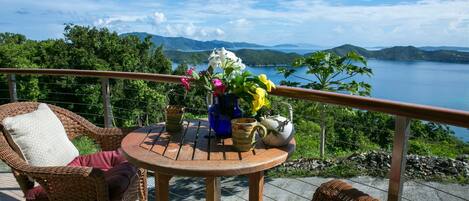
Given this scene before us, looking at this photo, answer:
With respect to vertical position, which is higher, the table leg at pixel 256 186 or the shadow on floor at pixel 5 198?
the table leg at pixel 256 186

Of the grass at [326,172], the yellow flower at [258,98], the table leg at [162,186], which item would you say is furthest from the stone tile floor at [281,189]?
the yellow flower at [258,98]

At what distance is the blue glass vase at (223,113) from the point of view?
1.83m

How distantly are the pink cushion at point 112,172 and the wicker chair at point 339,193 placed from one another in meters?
1.04

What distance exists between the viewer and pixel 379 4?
1152 centimetres

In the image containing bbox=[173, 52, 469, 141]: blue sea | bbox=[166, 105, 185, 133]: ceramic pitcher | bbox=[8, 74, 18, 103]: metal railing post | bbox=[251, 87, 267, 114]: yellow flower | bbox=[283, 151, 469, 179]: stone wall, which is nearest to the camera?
bbox=[251, 87, 267, 114]: yellow flower

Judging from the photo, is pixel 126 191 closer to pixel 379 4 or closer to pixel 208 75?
pixel 208 75

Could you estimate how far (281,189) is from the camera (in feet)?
11.4

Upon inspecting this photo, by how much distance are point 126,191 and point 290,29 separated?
9452 mm

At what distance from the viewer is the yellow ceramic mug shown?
1.67 m

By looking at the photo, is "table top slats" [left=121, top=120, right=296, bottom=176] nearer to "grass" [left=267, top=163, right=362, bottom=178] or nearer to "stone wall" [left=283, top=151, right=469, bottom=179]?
"grass" [left=267, top=163, right=362, bottom=178]

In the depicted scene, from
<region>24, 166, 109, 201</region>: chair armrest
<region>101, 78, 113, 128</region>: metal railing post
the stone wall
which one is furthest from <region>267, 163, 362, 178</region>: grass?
<region>24, 166, 109, 201</region>: chair armrest

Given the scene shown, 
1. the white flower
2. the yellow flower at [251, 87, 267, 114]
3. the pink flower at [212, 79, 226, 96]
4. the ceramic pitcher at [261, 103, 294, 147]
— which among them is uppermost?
the white flower

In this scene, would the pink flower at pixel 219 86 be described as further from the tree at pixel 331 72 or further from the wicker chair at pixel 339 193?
the tree at pixel 331 72

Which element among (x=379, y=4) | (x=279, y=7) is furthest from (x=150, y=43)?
(x=379, y=4)
